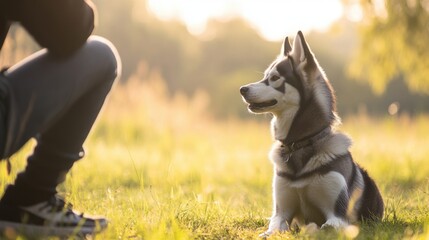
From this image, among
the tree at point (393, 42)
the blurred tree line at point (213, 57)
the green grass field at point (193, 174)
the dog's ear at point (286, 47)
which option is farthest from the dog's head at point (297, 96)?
the blurred tree line at point (213, 57)

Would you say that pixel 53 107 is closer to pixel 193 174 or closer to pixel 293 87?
pixel 293 87

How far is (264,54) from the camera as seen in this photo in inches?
1112

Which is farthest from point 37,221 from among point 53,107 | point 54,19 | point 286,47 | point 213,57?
point 213,57

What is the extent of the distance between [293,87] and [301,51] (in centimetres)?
22

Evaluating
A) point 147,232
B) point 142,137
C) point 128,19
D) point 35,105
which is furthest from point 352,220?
point 128,19

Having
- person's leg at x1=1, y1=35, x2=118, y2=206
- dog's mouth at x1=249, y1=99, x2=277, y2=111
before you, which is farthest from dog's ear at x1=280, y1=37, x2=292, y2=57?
person's leg at x1=1, y1=35, x2=118, y2=206

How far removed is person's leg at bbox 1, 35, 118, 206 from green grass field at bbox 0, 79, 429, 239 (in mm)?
378

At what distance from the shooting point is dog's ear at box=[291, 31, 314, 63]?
11.1ft

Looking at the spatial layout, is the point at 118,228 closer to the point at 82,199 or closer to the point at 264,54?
the point at 82,199

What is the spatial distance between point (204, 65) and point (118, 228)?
26.1 meters

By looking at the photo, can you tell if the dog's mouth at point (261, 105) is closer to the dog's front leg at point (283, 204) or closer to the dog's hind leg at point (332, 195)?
the dog's front leg at point (283, 204)

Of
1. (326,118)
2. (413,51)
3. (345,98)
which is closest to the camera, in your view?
(326,118)

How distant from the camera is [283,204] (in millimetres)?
3324

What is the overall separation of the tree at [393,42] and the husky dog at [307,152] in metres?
4.18
